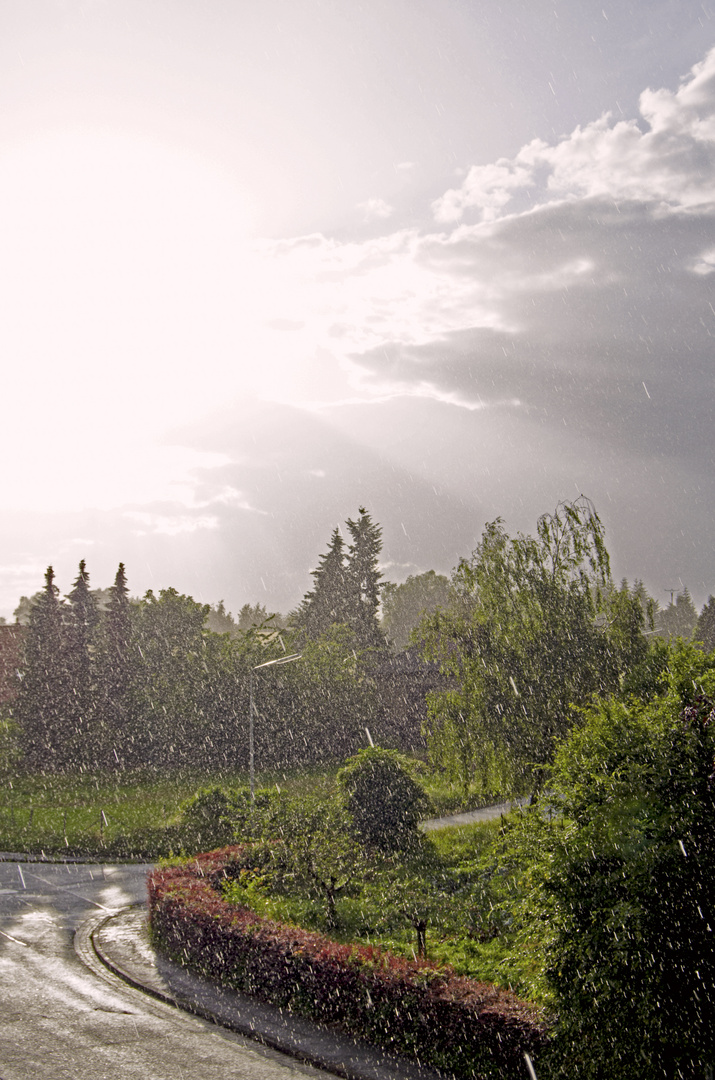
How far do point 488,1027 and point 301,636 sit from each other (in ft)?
173

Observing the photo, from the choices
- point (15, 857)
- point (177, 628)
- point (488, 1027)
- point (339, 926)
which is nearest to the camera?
point (488, 1027)

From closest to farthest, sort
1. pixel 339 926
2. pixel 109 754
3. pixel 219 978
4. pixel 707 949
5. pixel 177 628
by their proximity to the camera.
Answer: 1. pixel 707 949
2. pixel 219 978
3. pixel 339 926
4. pixel 109 754
5. pixel 177 628

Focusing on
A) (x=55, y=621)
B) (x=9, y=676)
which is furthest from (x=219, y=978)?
(x=9, y=676)

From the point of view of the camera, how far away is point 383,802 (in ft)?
76.7

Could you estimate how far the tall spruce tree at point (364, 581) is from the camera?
6519 cm

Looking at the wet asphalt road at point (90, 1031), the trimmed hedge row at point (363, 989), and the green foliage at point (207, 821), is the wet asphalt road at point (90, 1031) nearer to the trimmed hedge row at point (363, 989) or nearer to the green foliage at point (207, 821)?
the trimmed hedge row at point (363, 989)

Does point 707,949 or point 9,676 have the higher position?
point 9,676

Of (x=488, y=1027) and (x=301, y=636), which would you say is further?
(x=301, y=636)

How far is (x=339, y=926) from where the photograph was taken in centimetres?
1576

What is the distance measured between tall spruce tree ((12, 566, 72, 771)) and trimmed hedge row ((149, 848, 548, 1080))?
1359 inches

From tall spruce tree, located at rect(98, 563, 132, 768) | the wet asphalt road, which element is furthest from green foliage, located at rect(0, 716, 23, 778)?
the wet asphalt road

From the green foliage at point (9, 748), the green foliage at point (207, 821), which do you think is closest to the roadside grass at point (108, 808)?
the green foliage at point (207, 821)

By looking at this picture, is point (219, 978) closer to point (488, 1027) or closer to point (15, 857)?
point (488, 1027)

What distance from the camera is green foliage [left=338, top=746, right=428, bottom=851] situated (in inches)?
913
